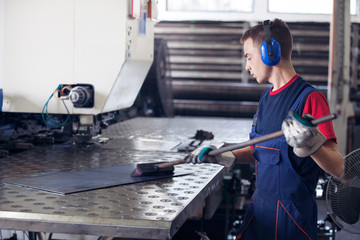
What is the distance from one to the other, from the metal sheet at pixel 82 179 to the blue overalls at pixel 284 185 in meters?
0.31

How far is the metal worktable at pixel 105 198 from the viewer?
3.81 feet

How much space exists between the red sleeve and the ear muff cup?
0.16 metres

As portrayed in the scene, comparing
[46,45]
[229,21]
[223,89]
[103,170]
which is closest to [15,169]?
[103,170]

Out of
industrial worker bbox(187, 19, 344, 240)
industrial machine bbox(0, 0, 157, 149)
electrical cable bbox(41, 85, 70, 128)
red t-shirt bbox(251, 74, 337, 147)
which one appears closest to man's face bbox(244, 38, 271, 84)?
industrial worker bbox(187, 19, 344, 240)

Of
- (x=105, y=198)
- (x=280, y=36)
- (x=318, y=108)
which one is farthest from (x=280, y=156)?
(x=105, y=198)

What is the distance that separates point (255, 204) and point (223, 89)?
3713 mm

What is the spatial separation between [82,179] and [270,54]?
0.75m

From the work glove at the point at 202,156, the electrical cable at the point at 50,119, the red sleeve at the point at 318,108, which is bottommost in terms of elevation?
the work glove at the point at 202,156

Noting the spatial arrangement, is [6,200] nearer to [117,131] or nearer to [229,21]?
[117,131]

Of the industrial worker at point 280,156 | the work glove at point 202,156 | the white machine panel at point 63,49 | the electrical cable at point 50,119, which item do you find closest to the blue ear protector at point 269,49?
the industrial worker at point 280,156

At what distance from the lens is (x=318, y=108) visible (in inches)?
59.1

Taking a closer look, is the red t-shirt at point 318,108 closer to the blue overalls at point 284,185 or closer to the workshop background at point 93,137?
the blue overalls at point 284,185

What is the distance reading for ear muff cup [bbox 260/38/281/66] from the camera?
155cm

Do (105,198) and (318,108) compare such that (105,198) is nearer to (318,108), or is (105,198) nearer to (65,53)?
(318,108)
